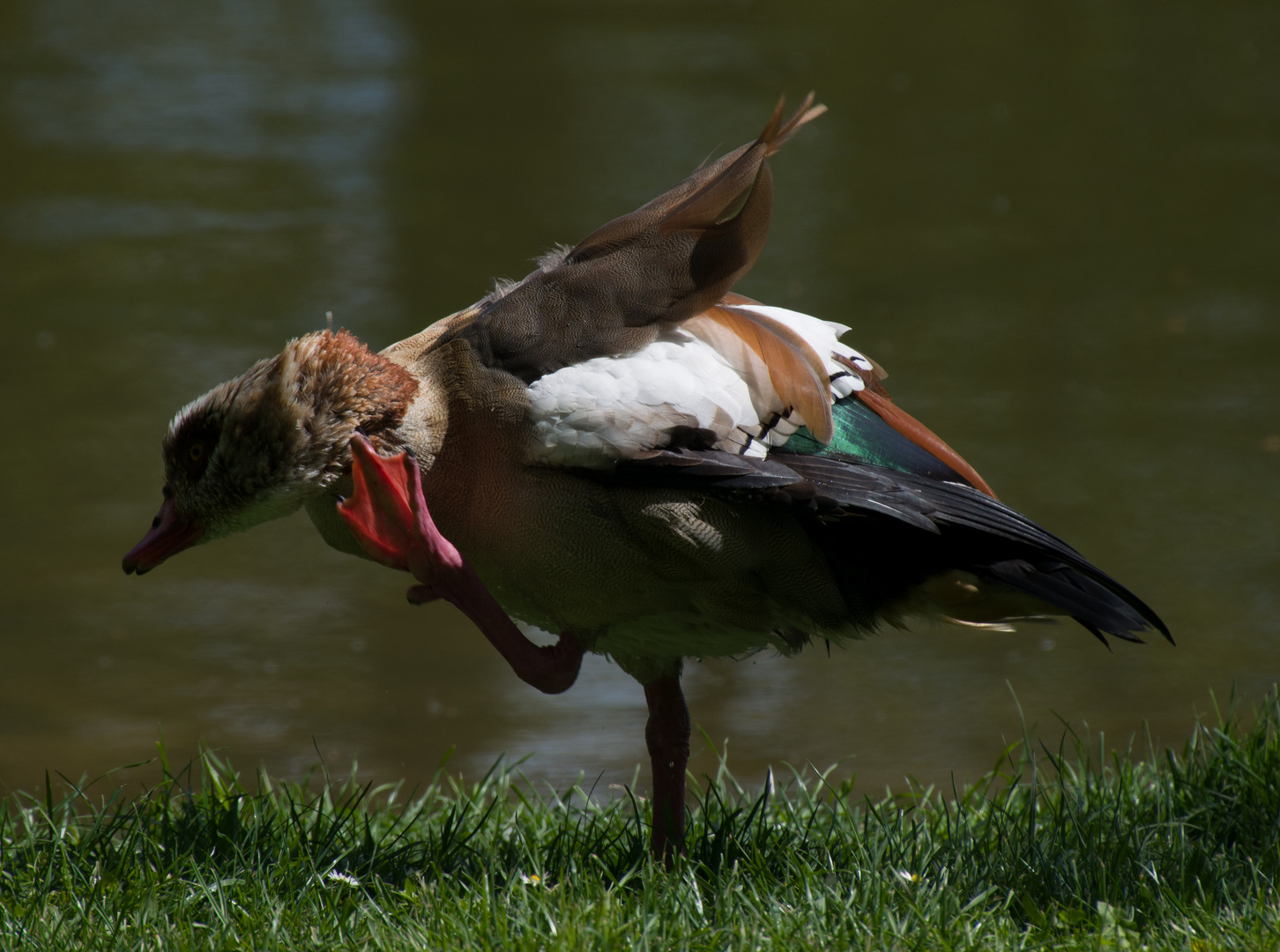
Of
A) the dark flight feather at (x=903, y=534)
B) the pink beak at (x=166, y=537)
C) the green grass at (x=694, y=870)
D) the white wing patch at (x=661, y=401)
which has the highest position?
the white wing patch at (x=661, y=401)

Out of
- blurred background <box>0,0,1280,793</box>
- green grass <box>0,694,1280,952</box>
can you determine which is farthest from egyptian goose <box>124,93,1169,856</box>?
blurred background <box>0,0,1280,793</box>

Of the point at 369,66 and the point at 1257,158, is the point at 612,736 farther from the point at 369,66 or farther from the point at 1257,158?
the point at 369,66

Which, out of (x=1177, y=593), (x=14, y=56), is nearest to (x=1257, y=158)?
(x=1177, y=593)

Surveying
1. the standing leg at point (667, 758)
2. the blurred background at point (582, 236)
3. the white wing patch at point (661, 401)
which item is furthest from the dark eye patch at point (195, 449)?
the blurred background at point (582, 236)

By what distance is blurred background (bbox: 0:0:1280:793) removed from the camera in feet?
14.2

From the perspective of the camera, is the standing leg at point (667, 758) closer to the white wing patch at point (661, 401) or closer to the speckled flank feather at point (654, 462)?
the speckled flank feather at point (654, 462)

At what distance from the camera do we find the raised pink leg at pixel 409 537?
2801 millimetres

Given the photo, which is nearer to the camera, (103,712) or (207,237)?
(103,712)

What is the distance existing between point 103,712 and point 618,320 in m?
2.23

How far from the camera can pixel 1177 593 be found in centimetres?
476

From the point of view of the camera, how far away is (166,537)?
307 centimetres

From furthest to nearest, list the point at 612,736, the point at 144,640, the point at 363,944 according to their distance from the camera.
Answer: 1. the point at 144,640
2. the point at 612,736
3. the point at 363,944

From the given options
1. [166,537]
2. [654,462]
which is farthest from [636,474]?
[166,537]

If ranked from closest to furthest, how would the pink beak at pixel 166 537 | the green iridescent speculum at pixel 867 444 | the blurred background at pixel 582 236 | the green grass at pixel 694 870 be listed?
the green grass at pixel 694 870 → the green iridescent speculum at pixel 867 444 → the pink beak at pixel 166 537 → the blurred background at pixel 582 236
